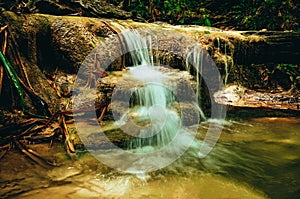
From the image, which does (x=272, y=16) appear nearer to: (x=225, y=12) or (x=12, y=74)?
(x=225, y=12)

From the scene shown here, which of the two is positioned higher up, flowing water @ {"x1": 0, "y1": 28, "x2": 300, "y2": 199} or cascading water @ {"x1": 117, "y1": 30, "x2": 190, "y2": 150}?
cascading water @ {"x1": 117, "y1": 30, "x2": 190, "y2": 150}

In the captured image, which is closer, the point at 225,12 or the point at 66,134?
the point at 66,134

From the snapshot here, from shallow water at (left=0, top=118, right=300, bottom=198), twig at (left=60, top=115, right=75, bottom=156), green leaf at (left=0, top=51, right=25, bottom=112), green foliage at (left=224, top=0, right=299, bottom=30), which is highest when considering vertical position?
green foliage at (left=224, top=0, right=299, bottom=30)

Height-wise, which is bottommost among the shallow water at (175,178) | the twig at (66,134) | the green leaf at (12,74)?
the shallow water at (175,178)

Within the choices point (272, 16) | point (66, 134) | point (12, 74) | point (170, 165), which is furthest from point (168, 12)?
point (170, 165)

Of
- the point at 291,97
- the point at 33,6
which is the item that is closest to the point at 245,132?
the point at 291,97

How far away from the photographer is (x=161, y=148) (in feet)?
11.6

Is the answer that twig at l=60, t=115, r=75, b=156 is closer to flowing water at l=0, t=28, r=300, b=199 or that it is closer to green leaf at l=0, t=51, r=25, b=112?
flowing water at l=0, t=28, r=300, b=199

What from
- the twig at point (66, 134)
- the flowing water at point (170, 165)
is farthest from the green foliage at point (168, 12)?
the twig at point (66, 134)

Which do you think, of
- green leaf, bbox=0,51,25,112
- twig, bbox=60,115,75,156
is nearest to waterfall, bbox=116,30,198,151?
twig, bbox=60,115,75,156

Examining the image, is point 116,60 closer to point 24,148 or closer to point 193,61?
point 193,61

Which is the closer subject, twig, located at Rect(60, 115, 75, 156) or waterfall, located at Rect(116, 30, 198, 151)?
twig, located at Rect(60, 115, 75, 156)

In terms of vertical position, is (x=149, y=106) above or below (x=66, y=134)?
above

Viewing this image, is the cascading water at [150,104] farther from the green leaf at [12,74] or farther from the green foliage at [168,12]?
the green foliage at [168,12]
